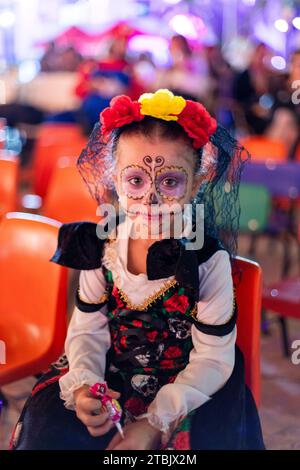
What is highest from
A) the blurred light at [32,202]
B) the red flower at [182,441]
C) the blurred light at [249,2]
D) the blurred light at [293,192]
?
the blurred light at [249,2]

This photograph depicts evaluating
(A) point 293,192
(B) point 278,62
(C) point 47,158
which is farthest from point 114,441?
(B) point 278,62

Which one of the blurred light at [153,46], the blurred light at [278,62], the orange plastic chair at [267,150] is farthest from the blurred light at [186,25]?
the orange plastic chair at [267,150]

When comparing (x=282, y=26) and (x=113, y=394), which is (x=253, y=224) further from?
(x=282, y=26)

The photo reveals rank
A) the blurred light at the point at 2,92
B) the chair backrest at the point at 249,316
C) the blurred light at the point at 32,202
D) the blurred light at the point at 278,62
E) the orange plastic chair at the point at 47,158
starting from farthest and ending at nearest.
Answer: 1. the blurred light at the point at 2,92
2. the blurred light at the point at 278,62
3. the orange plastic chair at the point at 47,158
4. the blurred light at the point at 32,202
5. the chair backrest at the point at 249,316

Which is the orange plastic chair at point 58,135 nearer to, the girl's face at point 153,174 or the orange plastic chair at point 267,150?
the orange plastic chair at point 267,150

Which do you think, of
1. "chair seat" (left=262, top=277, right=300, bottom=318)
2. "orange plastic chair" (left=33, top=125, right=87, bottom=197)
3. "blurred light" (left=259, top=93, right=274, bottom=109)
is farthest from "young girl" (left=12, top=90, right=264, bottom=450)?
"blurred light" (left=259, top=93, right=274, bottom=109)

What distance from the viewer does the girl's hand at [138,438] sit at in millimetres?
1647

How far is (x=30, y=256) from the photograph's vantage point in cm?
249

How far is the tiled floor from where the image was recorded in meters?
2.67

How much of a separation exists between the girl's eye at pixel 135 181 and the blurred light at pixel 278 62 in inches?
223

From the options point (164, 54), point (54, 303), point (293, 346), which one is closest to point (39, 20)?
point (164, 54)

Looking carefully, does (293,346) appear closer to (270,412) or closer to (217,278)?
(270,412)

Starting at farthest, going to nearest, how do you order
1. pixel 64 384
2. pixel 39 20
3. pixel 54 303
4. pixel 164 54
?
pixel 39 20 < pixel 164 54 < pixel 54 303 < pixel 64 384

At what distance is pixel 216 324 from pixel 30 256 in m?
0.88
